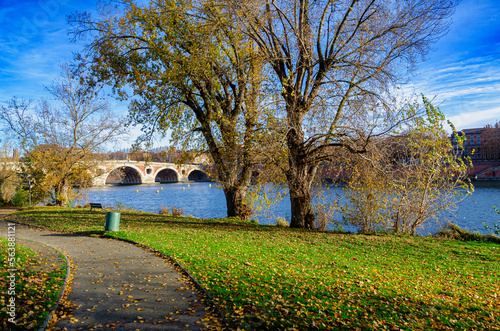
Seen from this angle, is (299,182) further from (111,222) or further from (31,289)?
(31,289)

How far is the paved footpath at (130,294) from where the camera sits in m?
4.38

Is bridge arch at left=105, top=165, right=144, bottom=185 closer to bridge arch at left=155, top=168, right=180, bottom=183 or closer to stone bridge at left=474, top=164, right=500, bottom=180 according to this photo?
bridge arch at left=155, top=168, right=180, bottom=183

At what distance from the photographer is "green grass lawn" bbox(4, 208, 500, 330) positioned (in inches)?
179

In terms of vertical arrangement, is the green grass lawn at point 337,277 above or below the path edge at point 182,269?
below

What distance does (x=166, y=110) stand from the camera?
14.3 metres

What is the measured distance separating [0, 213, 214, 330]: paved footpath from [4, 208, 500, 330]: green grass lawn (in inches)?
18.4

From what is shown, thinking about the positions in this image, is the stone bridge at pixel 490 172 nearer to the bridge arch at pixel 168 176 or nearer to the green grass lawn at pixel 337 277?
the green grass lawn at pixel 337 277

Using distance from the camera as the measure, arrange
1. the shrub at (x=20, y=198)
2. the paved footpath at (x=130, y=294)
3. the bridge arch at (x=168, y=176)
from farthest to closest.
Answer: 1. the bridge arch at (x=168, y=176)
2. the shrub at (x=20, y=198)
3. the paved footpath at (x=130, y=294)

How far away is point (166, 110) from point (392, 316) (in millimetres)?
12324

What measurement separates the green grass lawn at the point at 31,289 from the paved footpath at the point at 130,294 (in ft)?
0.94

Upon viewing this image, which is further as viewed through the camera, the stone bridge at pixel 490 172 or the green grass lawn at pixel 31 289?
the stone bridge at pixel 490 172

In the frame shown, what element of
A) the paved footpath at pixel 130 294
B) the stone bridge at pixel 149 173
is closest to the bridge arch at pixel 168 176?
the stone bridge at pixel 149 173

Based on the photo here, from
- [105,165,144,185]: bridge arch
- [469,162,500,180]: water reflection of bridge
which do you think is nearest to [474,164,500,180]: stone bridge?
[469,162,500,180]: water reflection of bridge

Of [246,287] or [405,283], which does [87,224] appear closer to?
[246,287]
